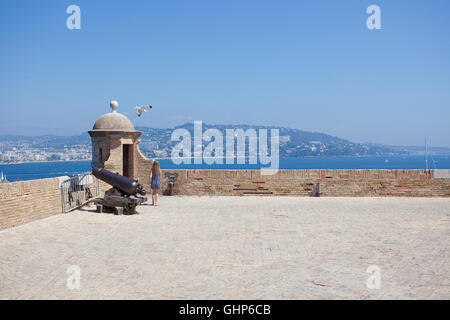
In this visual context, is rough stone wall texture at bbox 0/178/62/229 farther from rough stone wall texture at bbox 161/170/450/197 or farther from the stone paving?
rough stone wall texture at bbox 161/170/450/197

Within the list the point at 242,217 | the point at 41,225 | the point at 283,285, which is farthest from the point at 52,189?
the point at 283,285

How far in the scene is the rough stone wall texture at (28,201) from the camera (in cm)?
919

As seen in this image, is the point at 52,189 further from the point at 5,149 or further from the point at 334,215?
the point at 5,149

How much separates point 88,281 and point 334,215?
7575 mm

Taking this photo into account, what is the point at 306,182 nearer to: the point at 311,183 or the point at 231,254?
the point at 311,183

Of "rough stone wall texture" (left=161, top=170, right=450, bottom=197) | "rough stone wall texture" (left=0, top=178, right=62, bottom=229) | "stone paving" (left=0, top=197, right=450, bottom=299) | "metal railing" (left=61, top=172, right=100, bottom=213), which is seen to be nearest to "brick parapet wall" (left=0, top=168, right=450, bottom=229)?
"rough stone wall texture" (left=161, top=170, right=450, bottom=197)

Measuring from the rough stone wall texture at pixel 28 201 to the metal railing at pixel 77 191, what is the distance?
0.74ft

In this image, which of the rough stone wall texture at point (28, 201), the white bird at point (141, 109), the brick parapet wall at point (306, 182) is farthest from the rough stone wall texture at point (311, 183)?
the rough stone wall texture at point (28, 201)

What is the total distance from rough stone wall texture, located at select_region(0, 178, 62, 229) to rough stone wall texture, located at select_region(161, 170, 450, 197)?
5.63 m

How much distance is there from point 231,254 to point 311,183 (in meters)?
9.36

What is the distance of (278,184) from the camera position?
16047 millimetres

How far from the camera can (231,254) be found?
23.4ft
